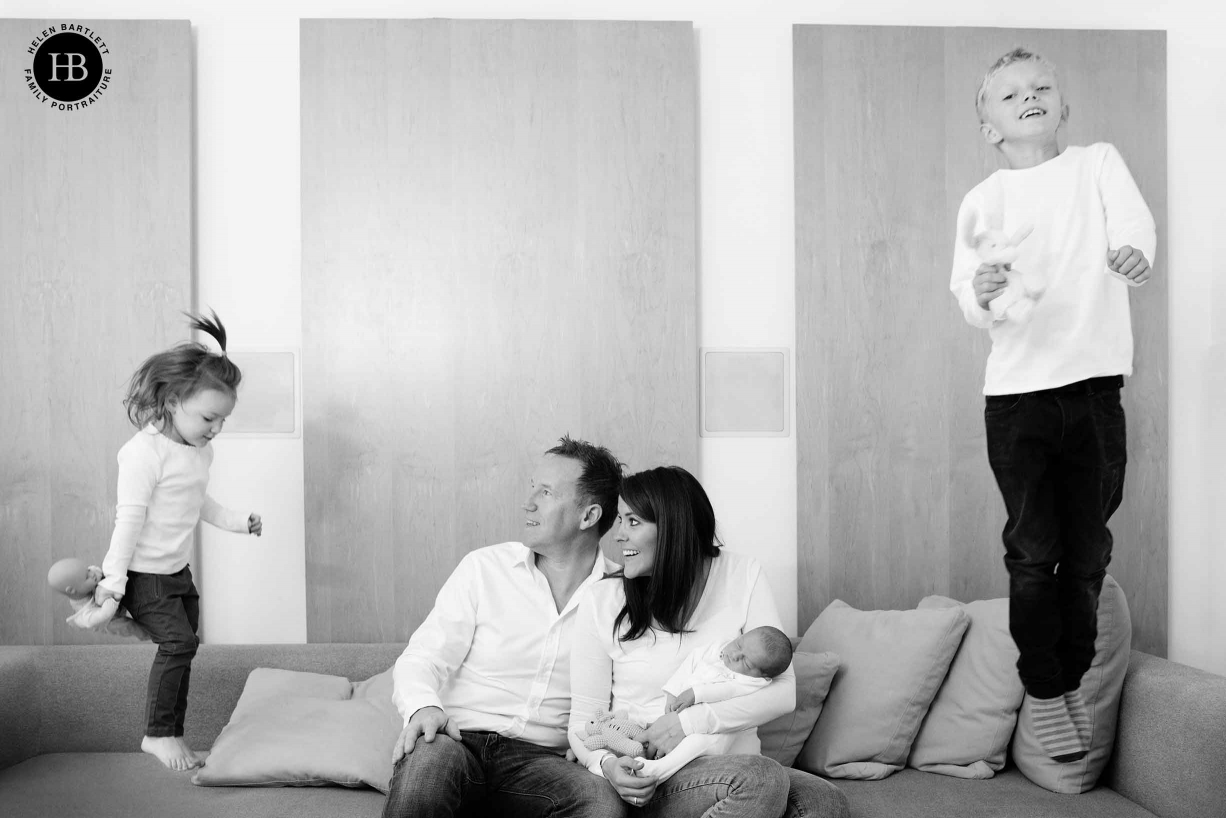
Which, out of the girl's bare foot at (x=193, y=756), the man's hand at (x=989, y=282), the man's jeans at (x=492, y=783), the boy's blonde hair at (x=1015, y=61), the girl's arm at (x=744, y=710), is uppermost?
the boy's blonde hair at (x=1015, y=61)

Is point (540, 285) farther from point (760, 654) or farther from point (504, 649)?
point (760, 654)

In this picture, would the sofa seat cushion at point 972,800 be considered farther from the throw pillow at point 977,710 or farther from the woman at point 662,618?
the woman at point 662,618

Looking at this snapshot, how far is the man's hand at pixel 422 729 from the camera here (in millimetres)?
2382

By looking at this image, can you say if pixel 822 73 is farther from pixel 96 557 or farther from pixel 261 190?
pixel 96 557

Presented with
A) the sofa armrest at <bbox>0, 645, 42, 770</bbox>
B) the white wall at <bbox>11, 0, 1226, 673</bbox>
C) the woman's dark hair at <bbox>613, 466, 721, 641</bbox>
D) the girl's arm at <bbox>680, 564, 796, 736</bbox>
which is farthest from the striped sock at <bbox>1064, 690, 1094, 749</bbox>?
the sofa armrest at <bbox>0, 645, 42, 770</bbox>

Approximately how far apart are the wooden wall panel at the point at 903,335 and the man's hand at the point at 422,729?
5.15 feet

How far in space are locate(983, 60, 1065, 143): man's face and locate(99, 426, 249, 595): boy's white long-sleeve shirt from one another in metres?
2.31

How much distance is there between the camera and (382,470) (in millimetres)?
3525

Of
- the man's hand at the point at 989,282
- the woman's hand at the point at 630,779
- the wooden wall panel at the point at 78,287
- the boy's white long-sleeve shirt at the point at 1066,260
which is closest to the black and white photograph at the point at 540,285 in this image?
the wooden wall panel at the point at 78,287

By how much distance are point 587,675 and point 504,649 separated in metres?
0.26

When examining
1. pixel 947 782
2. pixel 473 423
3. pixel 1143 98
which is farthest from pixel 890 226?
pixel 947 782

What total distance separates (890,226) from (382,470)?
1946mm

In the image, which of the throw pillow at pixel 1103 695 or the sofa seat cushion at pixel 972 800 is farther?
the throw pillow at pixel 1103 695

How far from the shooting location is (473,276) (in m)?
3.56
